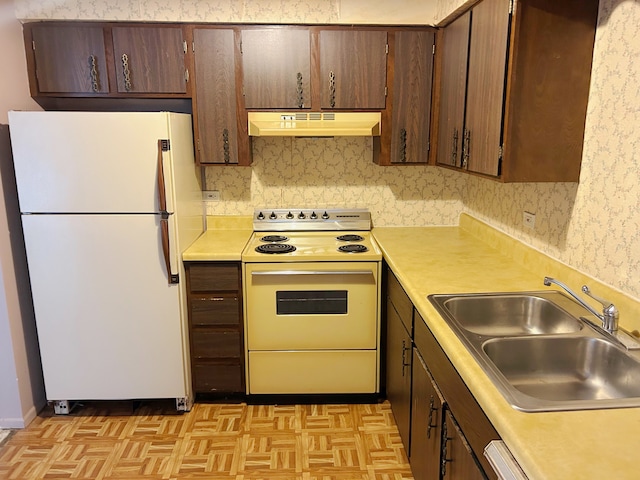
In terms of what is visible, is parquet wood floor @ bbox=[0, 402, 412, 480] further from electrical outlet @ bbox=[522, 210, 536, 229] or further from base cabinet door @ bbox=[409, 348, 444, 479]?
electrical outlet @ bbox=[522, 210, 536, 229]

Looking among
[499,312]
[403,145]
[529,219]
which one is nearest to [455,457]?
[499,312]

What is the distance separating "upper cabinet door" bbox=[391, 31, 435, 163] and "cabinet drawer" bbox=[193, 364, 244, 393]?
1.58 metres

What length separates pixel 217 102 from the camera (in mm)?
2777

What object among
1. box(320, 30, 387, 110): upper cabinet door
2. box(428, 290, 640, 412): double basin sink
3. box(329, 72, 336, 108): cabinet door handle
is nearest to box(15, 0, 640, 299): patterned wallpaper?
box(320, 30, 387, 110): upper cabinet door

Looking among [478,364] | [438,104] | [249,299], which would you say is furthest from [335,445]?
[438,104]

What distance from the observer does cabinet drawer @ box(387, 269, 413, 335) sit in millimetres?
2068

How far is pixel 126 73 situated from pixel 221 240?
1094mm

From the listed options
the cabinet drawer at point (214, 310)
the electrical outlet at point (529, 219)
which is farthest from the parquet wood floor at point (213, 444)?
the electrical outlet at point (529, 219)

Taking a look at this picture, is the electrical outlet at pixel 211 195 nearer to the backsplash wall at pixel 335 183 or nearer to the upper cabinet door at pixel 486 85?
the backsplash wall at pixel 335 183

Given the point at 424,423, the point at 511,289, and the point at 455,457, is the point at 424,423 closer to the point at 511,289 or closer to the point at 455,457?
the point at 455,457

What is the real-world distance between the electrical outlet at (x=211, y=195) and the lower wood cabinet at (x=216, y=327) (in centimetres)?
70

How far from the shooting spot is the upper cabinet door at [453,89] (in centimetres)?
235

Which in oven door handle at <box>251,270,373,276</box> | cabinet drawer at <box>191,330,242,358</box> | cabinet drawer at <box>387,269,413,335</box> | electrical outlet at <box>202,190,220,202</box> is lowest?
cabinet drawer at <box>191,330,242,358</box>

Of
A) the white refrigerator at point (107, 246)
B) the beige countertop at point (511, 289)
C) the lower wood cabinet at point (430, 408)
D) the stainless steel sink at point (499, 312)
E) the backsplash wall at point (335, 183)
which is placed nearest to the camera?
the beige countertop at point (511, 289)
